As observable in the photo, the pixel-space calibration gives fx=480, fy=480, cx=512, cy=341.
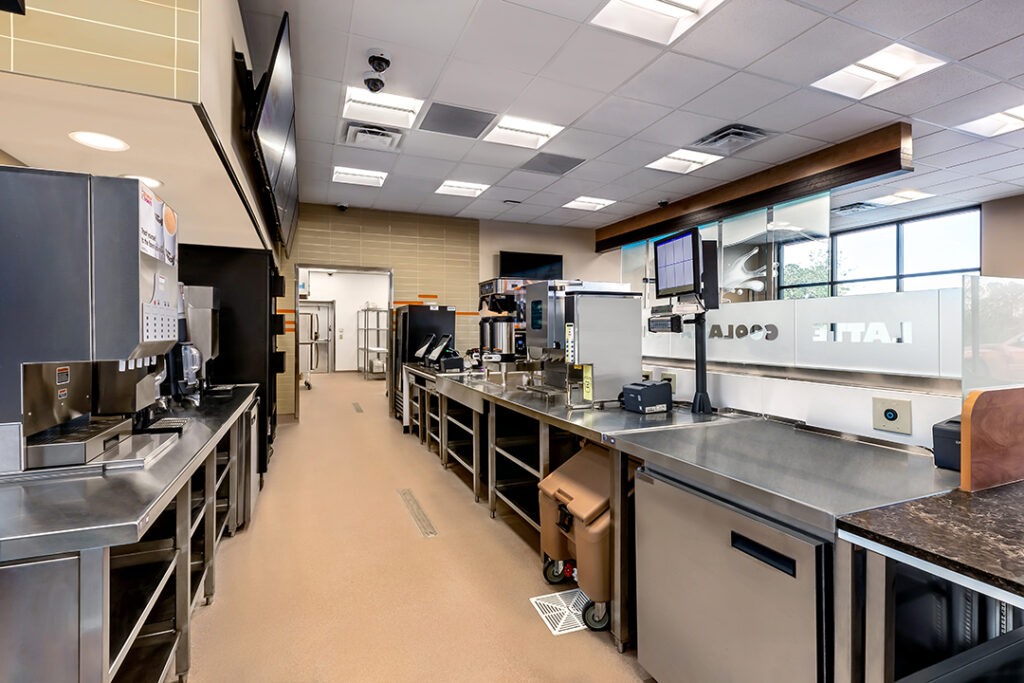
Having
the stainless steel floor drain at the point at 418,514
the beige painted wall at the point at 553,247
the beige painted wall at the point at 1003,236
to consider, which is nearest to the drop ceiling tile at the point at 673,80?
the stainless steel floor drain at the point at 418,514

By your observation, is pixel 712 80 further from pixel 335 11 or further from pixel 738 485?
pixel 738 485

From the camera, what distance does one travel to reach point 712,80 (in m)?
3.80

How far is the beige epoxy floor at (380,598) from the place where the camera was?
189 cm

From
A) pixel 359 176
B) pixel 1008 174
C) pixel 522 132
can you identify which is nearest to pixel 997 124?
pixel 1008 174

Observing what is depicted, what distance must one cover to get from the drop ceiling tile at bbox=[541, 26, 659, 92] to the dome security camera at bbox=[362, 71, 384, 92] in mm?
1287

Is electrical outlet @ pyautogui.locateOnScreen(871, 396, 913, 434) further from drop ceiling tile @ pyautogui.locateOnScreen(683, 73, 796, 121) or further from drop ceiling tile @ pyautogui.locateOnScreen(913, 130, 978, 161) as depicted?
drop ceiling tile @ pyautogui.locateOnScreen(913, 130, 978, 161)

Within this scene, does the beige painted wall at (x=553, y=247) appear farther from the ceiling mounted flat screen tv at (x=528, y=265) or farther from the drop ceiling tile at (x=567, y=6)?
the drop ceiling tile at (x=567, y=6)

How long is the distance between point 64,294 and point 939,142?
6.88 meters

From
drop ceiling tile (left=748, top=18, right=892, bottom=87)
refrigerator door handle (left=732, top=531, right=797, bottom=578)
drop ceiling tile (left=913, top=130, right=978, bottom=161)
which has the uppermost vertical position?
drop ceiling tile (left=748, top=18, right=892, bottom=87)

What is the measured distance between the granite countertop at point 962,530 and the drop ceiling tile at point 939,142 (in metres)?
5.08

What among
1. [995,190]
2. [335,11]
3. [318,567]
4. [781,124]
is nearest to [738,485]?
[318,567]

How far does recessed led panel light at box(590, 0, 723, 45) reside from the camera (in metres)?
3.03

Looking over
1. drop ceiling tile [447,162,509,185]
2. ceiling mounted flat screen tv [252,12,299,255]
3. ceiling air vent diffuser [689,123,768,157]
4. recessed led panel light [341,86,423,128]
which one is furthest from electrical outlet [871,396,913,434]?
drop ceiling tile [447,162,509,185]

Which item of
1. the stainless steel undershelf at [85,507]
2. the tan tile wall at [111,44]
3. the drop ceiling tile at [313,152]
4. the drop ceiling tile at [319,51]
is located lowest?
the stainless steel undershelf at [85,507]
